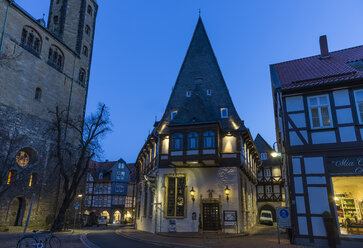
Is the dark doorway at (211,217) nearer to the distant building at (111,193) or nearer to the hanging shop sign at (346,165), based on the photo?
the hanging shop sign at (346,165)

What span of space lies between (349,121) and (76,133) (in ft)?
112

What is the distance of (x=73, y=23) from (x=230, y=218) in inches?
1448

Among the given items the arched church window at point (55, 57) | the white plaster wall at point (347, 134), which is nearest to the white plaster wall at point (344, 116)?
the white plaster wall at point (347, 134)

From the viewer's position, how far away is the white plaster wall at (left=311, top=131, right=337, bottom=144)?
1402 centimetres

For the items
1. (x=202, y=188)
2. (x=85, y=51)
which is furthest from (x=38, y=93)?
(x=202, y=188)

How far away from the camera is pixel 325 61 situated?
18.5m

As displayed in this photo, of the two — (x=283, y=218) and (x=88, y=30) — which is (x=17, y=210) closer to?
(x=283, y=218)

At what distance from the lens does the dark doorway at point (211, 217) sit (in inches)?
854

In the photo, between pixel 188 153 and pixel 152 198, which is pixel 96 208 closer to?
pixel 152 198

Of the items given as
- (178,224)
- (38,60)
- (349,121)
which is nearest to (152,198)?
(178,224)

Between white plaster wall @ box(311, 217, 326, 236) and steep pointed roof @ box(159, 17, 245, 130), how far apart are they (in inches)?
441

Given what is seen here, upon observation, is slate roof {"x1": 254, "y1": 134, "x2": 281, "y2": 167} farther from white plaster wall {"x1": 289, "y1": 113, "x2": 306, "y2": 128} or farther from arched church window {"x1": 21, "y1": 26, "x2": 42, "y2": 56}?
arched church window {"x1": 21, "y1": 26, "x2": 42, "y2": 56}

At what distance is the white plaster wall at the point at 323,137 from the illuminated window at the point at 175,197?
38.7 ft

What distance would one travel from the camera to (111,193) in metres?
60.0
